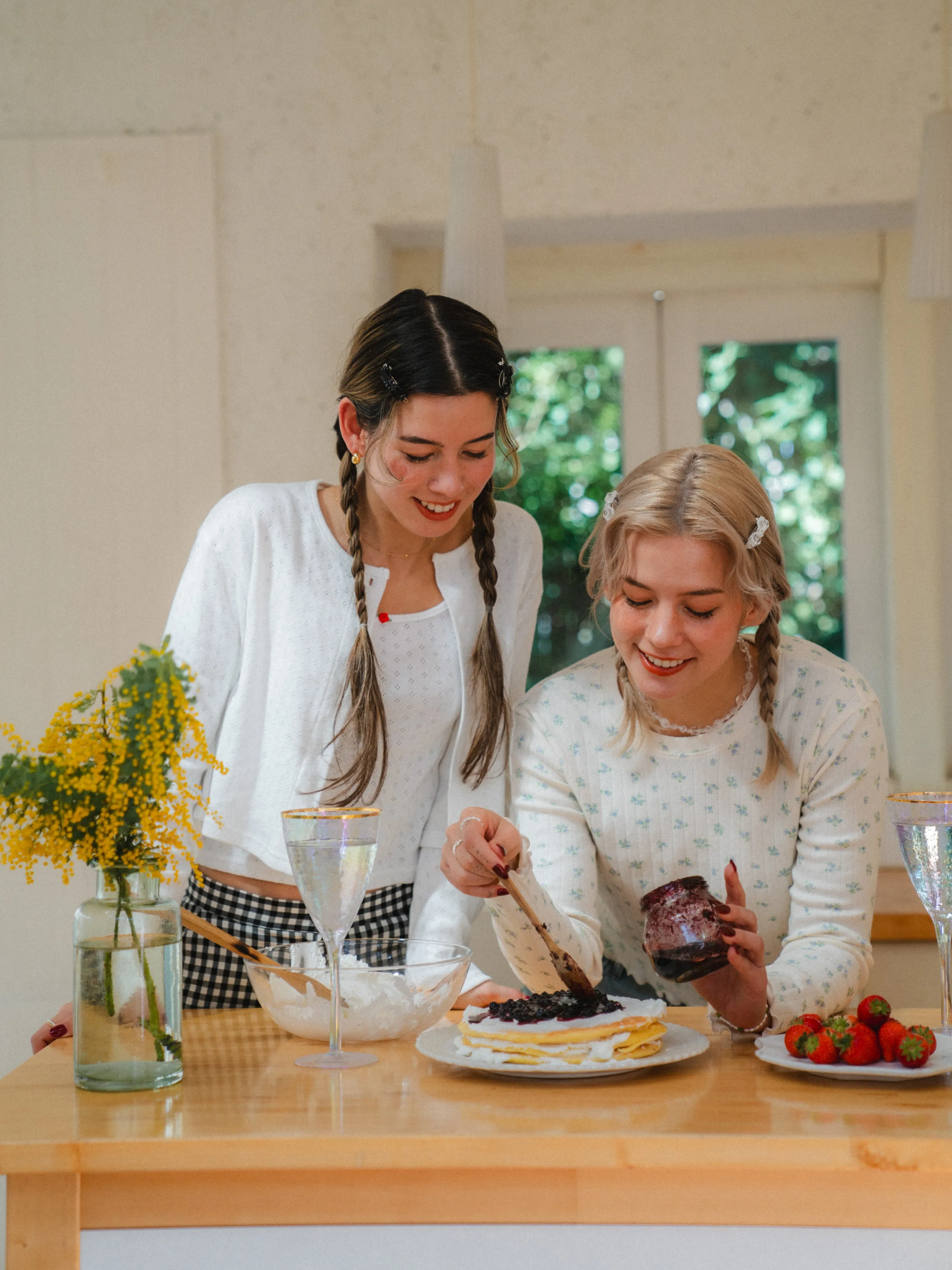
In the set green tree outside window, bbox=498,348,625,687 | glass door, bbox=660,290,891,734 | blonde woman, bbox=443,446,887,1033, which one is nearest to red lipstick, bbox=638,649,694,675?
blonde woman, bbox=443,446,887,1033

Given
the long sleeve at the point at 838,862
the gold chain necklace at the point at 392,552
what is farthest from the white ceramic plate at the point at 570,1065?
the gold chain necklace at the point at 392,552

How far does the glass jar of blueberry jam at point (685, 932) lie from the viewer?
1067 mm

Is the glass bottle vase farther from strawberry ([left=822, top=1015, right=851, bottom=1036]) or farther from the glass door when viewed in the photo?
the glass door

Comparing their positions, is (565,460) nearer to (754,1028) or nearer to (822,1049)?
(754,1028)

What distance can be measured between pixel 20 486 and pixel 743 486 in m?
2.00

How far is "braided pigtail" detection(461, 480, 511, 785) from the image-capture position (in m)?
1.65

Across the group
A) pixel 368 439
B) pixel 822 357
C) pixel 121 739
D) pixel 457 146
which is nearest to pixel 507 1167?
pixel 121 739

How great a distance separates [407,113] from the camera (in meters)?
2.96

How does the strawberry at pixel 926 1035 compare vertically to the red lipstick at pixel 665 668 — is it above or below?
below

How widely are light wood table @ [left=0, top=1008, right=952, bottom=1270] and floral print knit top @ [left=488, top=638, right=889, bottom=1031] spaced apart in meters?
0.43

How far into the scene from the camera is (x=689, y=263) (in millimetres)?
3416

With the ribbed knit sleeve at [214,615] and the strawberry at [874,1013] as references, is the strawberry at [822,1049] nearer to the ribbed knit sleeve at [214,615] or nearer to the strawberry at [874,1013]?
the strawberry at [874,1013]

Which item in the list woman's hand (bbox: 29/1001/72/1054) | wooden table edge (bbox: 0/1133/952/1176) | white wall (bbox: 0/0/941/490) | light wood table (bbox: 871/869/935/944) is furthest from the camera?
white wall (bbox: 0/0/941/490)

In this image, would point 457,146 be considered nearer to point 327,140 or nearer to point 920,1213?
point 327,140
